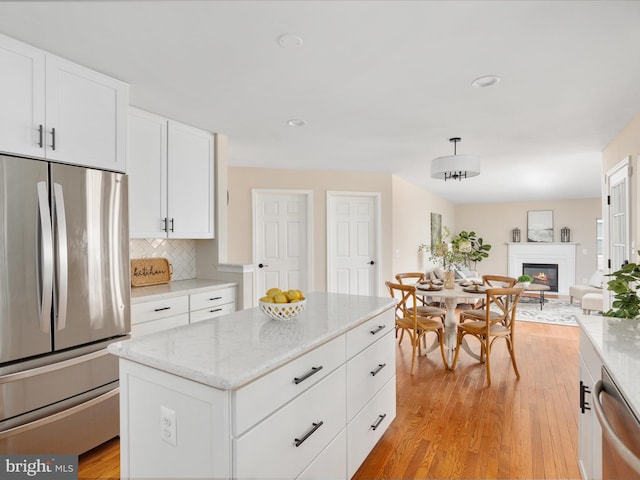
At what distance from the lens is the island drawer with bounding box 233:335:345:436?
1.12 m

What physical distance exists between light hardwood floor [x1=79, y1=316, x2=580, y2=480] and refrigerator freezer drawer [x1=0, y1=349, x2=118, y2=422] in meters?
0.46

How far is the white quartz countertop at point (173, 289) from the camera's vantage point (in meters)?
2.70

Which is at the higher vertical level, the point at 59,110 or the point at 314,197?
the point at 59,110

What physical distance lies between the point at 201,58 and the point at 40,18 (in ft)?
2.51

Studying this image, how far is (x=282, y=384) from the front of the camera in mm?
1308

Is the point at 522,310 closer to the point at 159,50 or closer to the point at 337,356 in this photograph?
the point at 337,356

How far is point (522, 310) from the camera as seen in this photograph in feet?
21.8

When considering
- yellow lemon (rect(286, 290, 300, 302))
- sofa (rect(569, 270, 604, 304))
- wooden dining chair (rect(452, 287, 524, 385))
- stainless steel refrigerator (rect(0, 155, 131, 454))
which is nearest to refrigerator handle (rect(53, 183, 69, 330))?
stainless steel refrigerator (rect(0, 155, 131, 454))

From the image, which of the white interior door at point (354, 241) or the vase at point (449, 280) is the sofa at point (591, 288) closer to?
the vase at point (449, 280)

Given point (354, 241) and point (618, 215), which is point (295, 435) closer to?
point (618, 215)

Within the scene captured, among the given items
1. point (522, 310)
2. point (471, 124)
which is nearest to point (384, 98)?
point (471, 124)

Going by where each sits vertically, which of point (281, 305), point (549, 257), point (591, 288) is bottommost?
point (591, 288)

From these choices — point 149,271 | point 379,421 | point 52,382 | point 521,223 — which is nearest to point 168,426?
point 52,382

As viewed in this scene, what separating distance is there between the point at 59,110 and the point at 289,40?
1.43 metres
